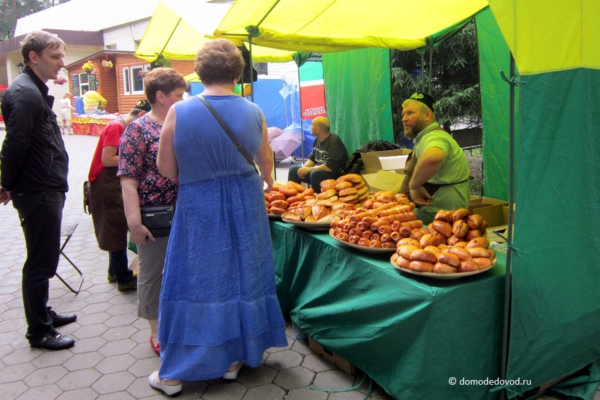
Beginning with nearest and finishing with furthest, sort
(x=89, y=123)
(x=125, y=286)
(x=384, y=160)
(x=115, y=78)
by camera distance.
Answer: (x=125, y=286), (x=384, y=160), (x=89, y=123), (x=115, y=78)

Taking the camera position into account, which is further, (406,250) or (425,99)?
(425,99)

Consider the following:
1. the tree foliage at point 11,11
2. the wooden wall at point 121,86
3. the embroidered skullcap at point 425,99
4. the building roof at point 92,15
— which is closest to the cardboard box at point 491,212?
the embroidered skullcap at point 425,99

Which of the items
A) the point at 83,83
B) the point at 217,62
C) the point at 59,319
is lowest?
the point at 59,319

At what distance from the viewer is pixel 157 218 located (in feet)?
9.15

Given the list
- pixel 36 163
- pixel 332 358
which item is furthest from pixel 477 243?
pixel 36 163

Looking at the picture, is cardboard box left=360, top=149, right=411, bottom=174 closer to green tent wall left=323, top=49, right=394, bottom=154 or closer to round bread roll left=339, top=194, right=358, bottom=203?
green tent wall left=323, top=49, right=394, bottom=154

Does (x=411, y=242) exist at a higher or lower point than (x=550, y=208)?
lower

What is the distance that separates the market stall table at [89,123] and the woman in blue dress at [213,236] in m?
20.3

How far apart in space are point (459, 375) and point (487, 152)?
11.8 feet

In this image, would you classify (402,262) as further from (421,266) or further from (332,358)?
(332,358)

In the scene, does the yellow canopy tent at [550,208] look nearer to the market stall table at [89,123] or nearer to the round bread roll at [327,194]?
the round bread roll at [327,194]

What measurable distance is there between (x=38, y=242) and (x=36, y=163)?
50 cm

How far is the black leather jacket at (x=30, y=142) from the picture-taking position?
2852 millimetres

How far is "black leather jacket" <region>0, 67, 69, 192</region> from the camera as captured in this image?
2.85 m
